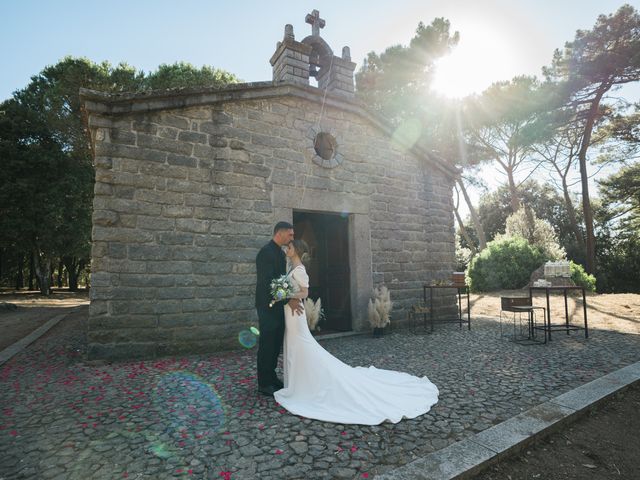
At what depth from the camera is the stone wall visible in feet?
18.3

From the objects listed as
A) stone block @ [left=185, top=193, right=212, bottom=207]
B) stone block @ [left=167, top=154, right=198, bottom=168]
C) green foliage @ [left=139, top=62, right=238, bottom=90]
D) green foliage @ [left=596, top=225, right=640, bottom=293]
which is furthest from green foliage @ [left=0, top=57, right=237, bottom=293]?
green foliage @ [left=596, top=225, right=640, bottom=293]

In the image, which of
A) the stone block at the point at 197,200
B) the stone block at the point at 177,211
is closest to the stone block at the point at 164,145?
the stone block at the point at 197,200

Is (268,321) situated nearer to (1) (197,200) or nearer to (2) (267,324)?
(2) (267,324)

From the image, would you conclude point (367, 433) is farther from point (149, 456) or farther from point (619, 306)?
point (619, 306)

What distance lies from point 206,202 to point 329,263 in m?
3.50

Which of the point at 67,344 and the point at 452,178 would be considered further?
the point at 452,178

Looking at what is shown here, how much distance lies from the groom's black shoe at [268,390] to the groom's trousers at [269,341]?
0.03m

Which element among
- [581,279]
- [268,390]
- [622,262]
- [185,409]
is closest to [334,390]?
[268,390]

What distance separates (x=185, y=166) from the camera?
20.3ft

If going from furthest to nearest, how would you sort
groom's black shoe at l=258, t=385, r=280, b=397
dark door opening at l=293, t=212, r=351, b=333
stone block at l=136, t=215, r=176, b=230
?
dark door opening at l=293, t=212, r=351, b=333 → stone block at l=136, t=215, r=176, b=230 → groom's black shoe at l=258, t=385, r=280, b=397

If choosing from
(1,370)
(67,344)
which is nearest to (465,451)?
(1,370)

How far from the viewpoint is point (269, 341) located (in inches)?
161

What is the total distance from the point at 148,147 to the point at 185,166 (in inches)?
25.2

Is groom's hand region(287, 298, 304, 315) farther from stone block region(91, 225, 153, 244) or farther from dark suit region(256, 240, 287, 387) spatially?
stone block region(91, 225, 153, 244)
